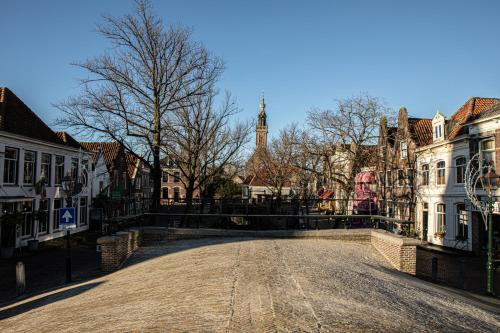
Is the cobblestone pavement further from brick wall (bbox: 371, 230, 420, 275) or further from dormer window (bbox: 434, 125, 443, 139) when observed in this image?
dormer window (bbox: 434, 125, 443, 139)

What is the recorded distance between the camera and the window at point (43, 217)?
835 inches

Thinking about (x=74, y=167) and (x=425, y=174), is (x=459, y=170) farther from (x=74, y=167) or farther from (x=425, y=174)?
(x=74, y=167)

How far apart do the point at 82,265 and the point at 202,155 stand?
32.8 feet

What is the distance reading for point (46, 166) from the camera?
2377 centimetres

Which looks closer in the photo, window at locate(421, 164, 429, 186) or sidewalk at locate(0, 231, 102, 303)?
sidewalk at locate(0, 231, 102, 303)

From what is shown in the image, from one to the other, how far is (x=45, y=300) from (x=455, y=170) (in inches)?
937

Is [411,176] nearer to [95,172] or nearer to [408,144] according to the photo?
[408,144]

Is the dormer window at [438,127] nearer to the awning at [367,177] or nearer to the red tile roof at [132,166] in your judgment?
the awning at [367,177]

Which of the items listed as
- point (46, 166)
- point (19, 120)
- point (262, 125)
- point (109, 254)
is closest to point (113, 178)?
point (46, 166)

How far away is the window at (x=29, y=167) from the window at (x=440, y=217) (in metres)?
26.6

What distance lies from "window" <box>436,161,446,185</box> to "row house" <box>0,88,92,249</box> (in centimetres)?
2466

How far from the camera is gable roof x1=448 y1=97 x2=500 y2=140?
79.4ft

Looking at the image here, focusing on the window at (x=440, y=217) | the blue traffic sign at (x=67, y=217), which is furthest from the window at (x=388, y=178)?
the blue traffic sign at (x=67, y=217)

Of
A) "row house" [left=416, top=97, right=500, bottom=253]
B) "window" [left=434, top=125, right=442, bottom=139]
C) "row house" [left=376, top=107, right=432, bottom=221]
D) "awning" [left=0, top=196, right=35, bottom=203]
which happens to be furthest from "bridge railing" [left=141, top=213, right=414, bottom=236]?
"window" [left=434, top=125, right=442, bottom=139]
